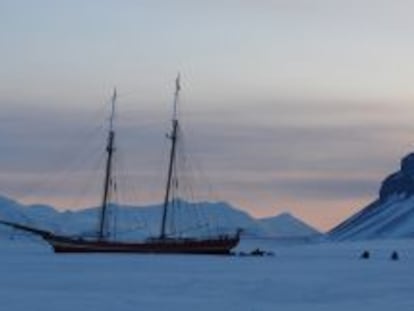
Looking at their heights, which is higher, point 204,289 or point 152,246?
point 152,246

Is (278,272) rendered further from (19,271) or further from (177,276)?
(19,271)

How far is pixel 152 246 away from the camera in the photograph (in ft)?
426

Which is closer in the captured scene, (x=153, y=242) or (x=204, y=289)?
(x=204, y=289)

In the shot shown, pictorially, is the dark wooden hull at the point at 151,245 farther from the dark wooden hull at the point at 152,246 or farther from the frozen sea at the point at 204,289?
the frozen sea at the point at 204,289

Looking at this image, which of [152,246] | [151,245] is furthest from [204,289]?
[151,245]

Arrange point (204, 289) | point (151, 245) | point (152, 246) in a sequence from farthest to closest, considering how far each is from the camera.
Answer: point (151, 245)
point (152, 246)
point (204, 289)

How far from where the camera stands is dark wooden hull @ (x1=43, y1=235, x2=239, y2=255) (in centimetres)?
12925

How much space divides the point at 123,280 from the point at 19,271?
12.7 metres

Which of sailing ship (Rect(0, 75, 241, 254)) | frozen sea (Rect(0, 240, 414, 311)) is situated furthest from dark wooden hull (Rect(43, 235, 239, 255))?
frozen sea (Rect(0, 240, 414, 311))

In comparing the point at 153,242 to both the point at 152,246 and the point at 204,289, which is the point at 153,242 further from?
the point at 204,289

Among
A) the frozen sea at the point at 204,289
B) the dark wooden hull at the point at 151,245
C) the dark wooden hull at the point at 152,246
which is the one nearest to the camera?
the frozen sea at the point at 204,289

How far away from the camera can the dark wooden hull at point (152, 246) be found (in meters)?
129

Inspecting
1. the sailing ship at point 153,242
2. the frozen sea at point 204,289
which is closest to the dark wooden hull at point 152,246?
the sailing ship at point 153,242

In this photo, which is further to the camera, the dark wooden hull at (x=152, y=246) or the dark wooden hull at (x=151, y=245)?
the dark wooden hull at (x=151, y=245)
